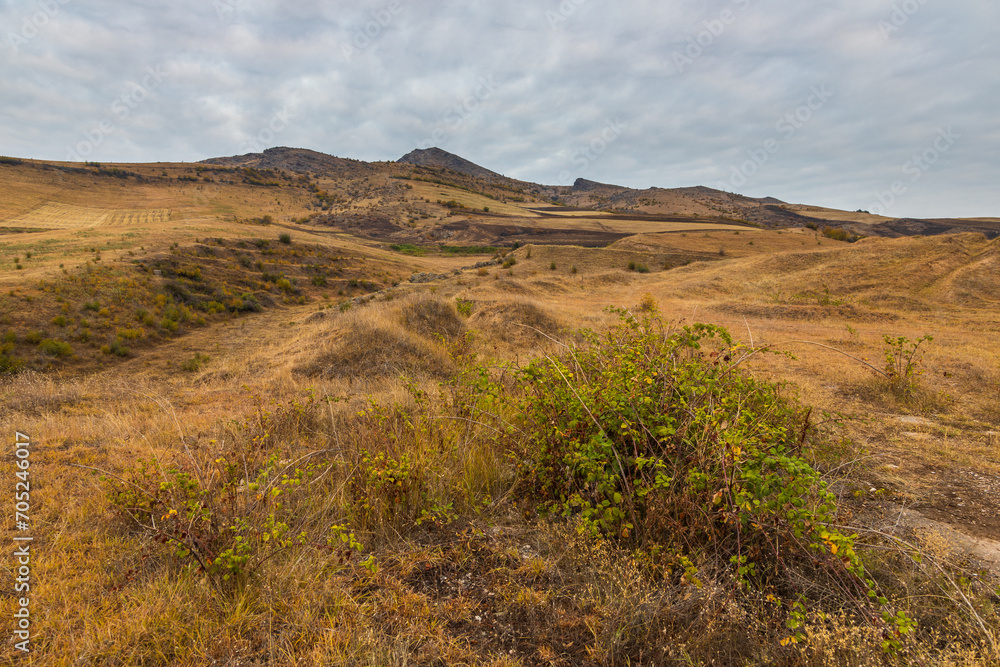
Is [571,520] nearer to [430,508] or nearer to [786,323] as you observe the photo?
[430,508]

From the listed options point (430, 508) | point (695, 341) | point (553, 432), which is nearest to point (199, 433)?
point (430, 508)

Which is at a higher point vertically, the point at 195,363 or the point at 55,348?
the point at 55,348

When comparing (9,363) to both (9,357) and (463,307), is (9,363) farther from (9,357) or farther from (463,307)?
(463,307)

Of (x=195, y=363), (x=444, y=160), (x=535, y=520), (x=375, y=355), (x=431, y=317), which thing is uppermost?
(x=444, y=160)

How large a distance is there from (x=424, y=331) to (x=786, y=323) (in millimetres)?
13974

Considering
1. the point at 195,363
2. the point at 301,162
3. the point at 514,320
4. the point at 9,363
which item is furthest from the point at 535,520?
the point at 301,162

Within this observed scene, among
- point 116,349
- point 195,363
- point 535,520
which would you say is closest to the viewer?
point 535,520

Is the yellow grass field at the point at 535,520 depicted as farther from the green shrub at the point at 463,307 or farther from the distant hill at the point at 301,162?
the distant hill at the point at 301,162

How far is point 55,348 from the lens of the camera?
12.9 meters

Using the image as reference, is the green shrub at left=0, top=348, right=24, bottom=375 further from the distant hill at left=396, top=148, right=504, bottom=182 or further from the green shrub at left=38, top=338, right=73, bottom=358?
the distant hill at left=396, top=148, right=504, bottom=182

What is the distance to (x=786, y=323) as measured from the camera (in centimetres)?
1573

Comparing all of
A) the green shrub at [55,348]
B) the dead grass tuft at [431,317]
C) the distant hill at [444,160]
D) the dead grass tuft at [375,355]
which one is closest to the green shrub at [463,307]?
the dead grass tuft at [431,317]

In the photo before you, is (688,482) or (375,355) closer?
(688,482)

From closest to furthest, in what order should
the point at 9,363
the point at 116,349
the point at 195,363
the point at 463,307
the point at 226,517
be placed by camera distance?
the point at 226,517, the point at 9,363, the point at 195,363, the point at 463,307, the point at 116,349
